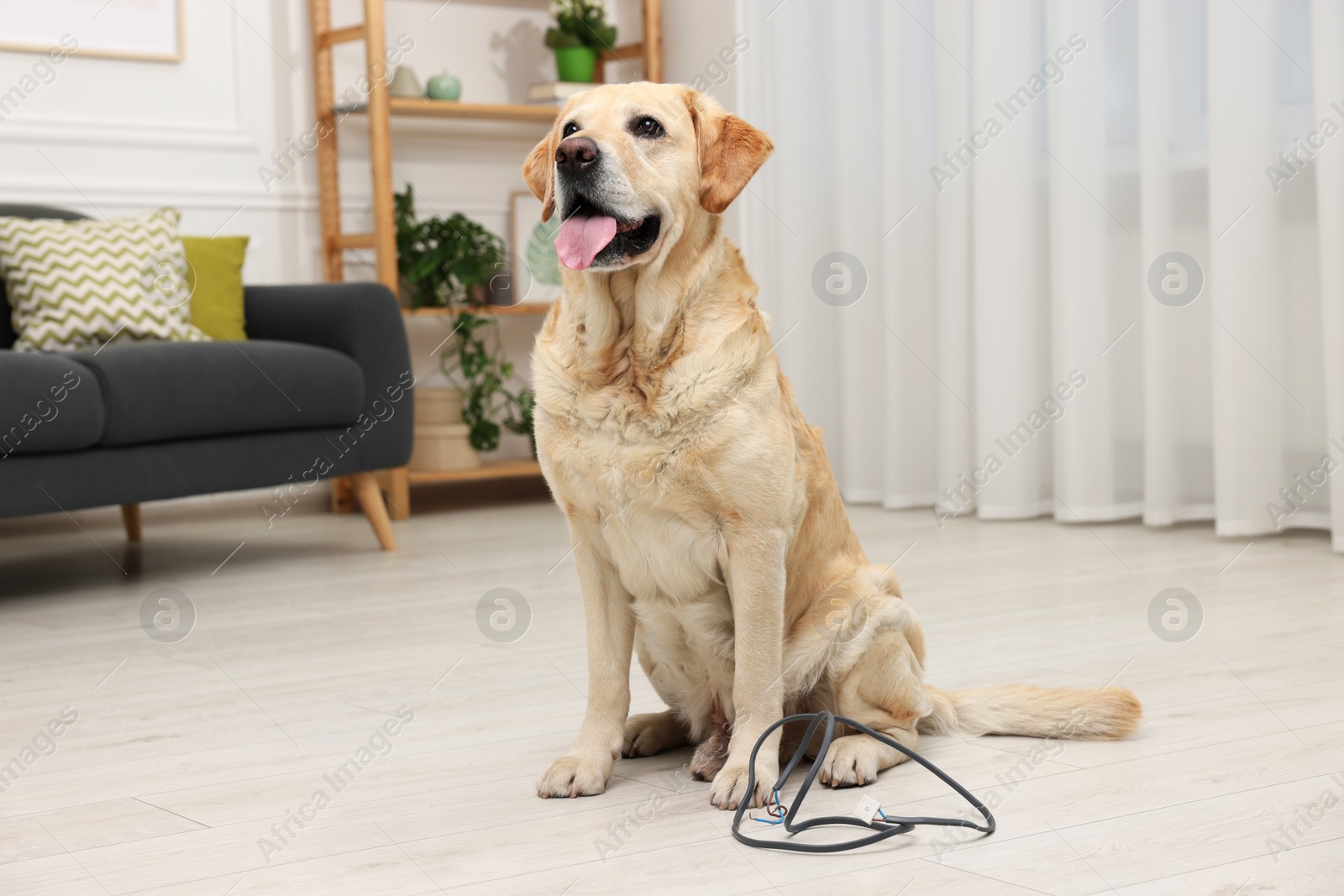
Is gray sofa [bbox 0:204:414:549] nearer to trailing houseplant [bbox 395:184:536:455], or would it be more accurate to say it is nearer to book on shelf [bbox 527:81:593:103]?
trailing houseplant [bbox 395:184:536:455]

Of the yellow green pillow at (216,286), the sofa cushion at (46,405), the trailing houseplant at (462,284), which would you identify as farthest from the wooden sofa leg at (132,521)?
the trailing houseplant at (462,284)

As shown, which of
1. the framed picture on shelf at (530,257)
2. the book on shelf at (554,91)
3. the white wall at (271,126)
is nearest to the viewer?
the white wall at (271,126)

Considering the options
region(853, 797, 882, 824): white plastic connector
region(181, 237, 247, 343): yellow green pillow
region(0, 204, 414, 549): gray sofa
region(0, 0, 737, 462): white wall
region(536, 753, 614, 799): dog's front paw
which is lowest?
region(536, 753, 614, 799): dog's front paw

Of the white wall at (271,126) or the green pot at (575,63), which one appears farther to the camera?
the green pot at (575,63)

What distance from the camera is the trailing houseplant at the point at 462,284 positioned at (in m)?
4.48

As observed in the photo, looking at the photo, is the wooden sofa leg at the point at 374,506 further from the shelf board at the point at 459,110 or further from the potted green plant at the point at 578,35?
the potted green plant at the point at 578,35

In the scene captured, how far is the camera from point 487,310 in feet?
15.0

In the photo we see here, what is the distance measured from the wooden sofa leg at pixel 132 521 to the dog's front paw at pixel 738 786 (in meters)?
2.87

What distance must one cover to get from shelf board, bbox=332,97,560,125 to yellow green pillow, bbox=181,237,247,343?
2.83 feet


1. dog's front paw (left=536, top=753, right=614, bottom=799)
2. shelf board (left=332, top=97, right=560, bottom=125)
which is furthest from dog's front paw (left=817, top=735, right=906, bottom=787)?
shelf board (left=332, top=97, right=560, bottom=125)

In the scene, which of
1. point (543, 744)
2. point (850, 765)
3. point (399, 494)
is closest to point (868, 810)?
point (850, 765)

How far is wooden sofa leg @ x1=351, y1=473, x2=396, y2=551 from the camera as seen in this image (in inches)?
140

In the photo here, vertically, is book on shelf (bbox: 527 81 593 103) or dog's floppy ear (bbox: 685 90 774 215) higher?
book on shelf (bbox: 527 81 593 103)

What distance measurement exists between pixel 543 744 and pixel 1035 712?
0.67m
